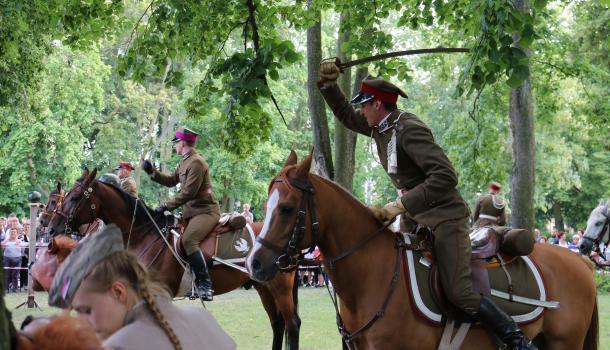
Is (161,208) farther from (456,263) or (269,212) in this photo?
(456,263)

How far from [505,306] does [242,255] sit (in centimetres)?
551

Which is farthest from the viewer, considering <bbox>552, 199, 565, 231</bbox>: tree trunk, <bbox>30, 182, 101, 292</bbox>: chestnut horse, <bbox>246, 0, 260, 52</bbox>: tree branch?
<bbox>552, 199, 565, 231</bbox>: tree trunk

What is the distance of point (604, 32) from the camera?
22.4 meters

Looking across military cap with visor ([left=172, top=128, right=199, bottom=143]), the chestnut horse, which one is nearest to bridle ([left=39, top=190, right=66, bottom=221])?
military cap with visor ([left=172, top=128, right=199, bottom=143])

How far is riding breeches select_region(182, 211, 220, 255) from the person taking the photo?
10.8 m

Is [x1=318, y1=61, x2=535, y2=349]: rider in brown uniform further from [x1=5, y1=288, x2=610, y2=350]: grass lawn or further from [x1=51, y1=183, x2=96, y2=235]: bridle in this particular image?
[x1=5, y1=288, x2=610, y2=350]: grass lawn

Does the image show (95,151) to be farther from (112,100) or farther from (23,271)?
(23,271)

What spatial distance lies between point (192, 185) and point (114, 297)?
797 cm

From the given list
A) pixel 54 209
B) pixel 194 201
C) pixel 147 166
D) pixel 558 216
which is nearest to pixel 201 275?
pixel 194 201

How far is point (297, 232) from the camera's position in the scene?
5801mm

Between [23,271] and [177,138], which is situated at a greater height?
[177,138]

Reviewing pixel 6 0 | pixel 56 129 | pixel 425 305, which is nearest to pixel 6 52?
pixel 6 0

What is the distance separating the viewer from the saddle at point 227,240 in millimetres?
11164

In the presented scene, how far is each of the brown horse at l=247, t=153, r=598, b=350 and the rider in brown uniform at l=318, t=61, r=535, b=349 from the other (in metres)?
0.21
